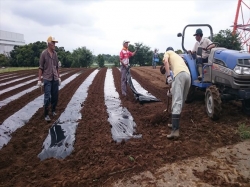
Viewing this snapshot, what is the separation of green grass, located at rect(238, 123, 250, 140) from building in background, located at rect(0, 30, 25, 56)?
52650mm

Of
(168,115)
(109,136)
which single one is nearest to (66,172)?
(109,136)

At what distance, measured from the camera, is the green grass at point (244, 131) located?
13.1 ft

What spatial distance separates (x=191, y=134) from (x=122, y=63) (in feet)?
13.2

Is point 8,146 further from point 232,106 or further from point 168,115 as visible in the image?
point 232,106

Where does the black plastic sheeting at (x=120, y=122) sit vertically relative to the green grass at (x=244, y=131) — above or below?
above

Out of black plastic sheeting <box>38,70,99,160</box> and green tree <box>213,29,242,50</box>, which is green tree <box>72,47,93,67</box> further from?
black plastic sheeting <box>38,70,99,160</box>

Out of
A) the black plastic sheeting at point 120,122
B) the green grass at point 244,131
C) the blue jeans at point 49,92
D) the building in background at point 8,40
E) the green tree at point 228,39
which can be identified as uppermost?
the building in background at point 8,40

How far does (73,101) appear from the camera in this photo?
747 cm

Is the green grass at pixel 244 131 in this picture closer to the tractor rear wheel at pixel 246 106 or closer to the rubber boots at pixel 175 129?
the tractor rear wheel at pixel 246 106

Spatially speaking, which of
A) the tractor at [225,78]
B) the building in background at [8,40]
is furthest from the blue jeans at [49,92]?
the building in background at [8,40]

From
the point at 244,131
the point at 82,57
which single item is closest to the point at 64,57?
the point at 82,57

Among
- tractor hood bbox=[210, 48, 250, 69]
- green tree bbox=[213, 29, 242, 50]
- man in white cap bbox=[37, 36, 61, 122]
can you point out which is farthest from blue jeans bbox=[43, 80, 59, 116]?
green tree bbox=[213, 29, 242, 50]

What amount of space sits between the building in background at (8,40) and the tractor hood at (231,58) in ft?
170

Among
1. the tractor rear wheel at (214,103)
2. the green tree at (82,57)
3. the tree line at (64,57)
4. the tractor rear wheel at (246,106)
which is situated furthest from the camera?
Answer: the green tree at (82,57)
